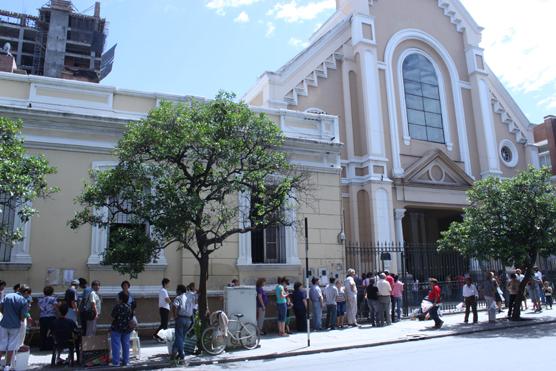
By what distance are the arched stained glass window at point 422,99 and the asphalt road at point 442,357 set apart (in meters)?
14.5

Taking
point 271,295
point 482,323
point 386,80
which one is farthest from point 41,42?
point 482,323

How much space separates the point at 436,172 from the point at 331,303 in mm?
12331

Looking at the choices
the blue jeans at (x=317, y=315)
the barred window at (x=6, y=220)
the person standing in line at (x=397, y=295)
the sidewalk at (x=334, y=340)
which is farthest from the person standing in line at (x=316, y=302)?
→ the barred window at (x=6, y=220)

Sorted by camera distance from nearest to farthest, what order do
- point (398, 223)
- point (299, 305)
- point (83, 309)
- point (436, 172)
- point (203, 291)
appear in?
point (83, 309) < point (203, 291) < point (299, 305) < point (398, 223) < point (436, 172)

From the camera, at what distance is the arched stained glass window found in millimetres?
25828

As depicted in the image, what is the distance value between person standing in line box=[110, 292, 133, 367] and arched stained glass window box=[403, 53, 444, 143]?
18.8 meters

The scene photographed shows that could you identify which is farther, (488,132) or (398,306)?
(488,132)

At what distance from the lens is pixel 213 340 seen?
1138cm

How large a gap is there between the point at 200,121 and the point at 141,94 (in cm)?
486

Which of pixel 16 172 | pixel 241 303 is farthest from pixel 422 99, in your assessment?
pixel 16 172

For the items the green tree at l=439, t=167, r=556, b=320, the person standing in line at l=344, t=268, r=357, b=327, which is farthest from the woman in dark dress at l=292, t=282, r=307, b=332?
the green tree at l=439, t=167, r=556, b=320

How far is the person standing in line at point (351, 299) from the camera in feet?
51.7

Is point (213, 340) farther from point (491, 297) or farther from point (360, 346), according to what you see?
point (491, 297)

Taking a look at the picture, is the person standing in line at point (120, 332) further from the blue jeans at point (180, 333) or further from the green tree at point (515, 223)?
the green tree at point (515, 223)
